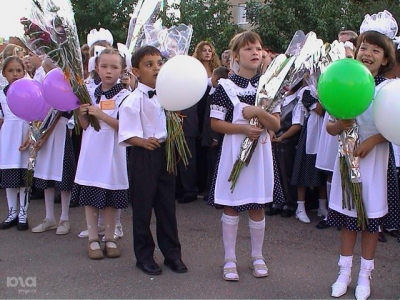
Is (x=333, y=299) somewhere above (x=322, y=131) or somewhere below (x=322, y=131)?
below

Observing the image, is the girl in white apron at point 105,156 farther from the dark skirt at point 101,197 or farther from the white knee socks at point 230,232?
the white knee socks at point 230,232

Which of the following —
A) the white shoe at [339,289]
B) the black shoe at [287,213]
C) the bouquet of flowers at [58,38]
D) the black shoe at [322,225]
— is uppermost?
the bouquet of flowers at [58,38]

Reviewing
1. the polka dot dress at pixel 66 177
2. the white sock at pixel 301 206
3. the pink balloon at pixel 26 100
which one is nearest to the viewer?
the pink balloon at pixel 26 100

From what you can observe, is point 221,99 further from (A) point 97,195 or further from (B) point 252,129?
(A) point 97,195

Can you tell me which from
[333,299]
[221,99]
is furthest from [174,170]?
[333,299]

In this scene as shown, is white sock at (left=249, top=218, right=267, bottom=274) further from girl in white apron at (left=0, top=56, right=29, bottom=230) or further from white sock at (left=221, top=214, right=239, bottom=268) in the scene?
girl in white apron at (left=0, top=56, right=29, bottom=230)

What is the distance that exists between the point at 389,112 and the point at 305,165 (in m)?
2.50

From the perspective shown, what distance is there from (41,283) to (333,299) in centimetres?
206

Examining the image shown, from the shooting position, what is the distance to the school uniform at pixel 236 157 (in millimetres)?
3795

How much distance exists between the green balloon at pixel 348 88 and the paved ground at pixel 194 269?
1.29 metres

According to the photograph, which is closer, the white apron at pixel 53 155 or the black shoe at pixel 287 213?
the white apron at pixel 53 155

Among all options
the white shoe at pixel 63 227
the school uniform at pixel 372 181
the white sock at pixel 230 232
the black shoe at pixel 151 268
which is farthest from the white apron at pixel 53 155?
the school uniform at pixel 372 181

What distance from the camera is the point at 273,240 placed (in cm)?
484

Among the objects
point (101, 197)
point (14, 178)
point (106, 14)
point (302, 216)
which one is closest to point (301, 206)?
point (302, 216)
